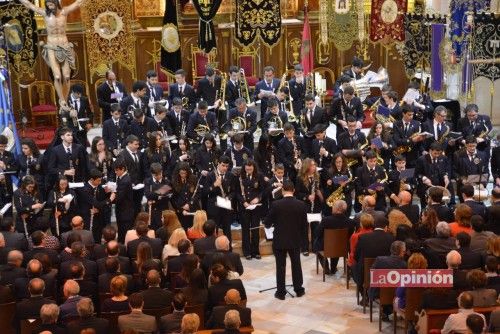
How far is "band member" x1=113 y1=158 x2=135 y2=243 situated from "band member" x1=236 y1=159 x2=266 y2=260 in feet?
5.52

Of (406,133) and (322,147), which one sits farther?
(406,133)

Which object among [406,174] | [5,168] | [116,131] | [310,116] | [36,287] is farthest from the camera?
[310,116]

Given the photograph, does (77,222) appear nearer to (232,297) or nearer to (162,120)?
(232,297)

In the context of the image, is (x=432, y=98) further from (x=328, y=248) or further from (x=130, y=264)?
(x=130, y=264)

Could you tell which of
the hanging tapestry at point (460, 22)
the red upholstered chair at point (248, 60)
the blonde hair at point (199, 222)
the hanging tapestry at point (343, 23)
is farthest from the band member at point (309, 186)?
the red upholstered chair at point (248, 60)

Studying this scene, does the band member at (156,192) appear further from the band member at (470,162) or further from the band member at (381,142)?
the band member at (470,162)

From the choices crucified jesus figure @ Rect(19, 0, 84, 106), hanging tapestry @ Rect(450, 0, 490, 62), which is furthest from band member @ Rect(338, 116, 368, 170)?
crucified jesus figure @ Rect(19, 0, 84, 106)

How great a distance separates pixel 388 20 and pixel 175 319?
12.2 meters

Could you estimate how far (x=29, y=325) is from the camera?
30.3 ft

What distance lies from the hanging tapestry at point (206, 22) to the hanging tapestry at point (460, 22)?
5.06m

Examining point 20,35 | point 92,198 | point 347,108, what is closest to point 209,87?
point 347,108

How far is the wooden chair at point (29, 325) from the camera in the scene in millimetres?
9195

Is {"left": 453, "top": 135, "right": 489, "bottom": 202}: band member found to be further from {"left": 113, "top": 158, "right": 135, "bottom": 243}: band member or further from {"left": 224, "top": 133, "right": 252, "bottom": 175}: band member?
{"left": 113, "top": 158, "right": 135, "bottom": 243}: band member

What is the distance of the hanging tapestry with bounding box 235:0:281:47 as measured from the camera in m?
18.9
